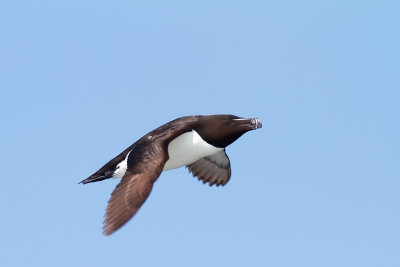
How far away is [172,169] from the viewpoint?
53.6 ft

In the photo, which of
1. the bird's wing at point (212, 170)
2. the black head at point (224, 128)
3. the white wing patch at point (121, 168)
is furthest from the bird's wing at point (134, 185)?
the bird's wing at point (212, 170)

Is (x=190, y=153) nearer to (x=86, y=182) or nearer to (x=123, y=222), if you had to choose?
(x=86, y=182)

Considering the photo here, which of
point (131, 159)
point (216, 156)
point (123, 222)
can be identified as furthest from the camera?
point (216, 156)

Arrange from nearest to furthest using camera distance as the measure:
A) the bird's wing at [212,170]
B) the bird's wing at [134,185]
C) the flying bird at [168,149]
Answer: the bird's wing at [134,185] → the flying bird at [168,149] → the bird's wing at [212,170]

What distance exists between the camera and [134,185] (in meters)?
13.6

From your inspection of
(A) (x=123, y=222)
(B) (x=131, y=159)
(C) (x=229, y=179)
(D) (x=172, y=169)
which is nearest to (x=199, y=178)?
(C) (x=229, y=179)

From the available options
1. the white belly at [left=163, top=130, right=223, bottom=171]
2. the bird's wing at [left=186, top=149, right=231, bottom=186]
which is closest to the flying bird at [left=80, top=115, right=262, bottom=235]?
the white belly at [left=163, top=130, right=223, bottom=171]

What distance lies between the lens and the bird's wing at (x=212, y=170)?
18.1 metres

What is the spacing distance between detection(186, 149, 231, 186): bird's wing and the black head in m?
2.14

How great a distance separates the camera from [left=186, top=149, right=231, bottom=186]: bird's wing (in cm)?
1809

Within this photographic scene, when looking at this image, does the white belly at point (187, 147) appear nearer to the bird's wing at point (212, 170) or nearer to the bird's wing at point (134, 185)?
the bird's wing at point (134, 185)

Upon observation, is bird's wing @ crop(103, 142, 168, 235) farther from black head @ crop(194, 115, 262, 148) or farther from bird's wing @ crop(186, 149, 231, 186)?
bird's wing @ crop(186, 149, 231, 186)

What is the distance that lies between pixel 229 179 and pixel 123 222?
5.67 m

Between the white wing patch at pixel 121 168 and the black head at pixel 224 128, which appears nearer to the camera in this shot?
the black head at pixel 224 128
